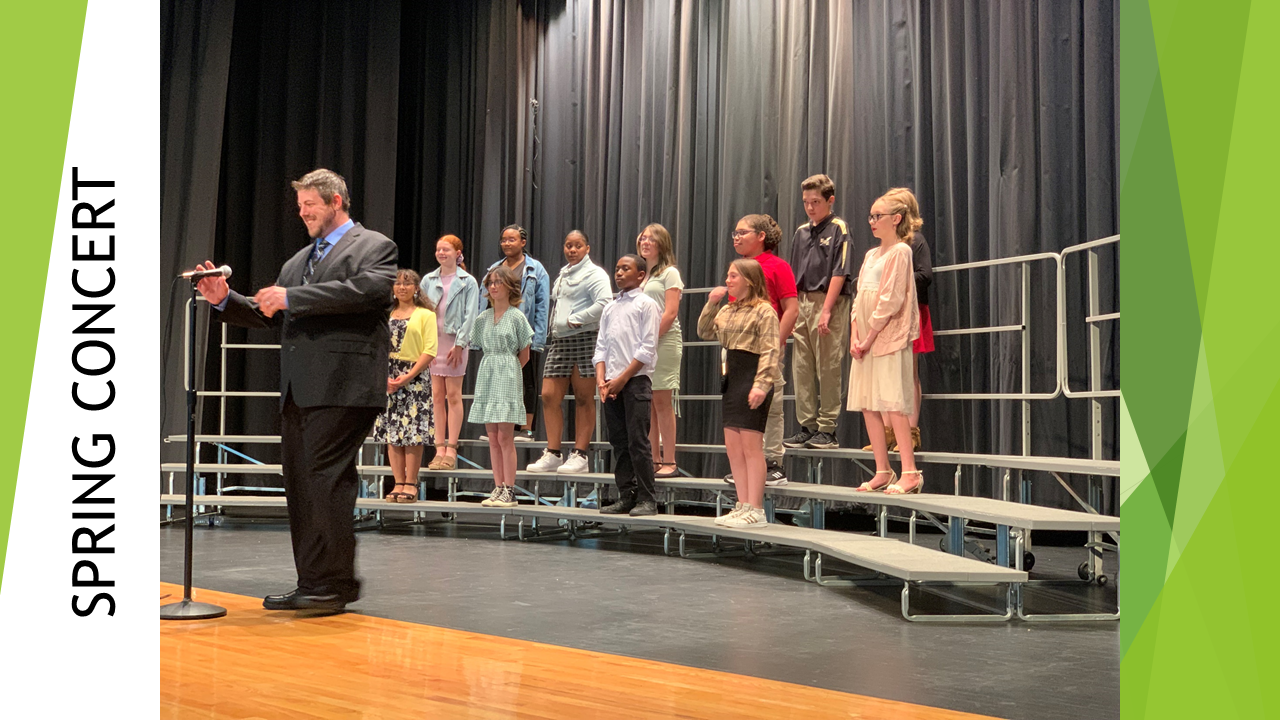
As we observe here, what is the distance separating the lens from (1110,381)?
16.4 ft

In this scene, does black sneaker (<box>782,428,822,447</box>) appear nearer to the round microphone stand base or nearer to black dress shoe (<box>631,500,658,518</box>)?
black dress shoe (<box>631,500,658,518</box>)

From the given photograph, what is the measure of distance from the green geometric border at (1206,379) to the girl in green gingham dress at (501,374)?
318 centimetres

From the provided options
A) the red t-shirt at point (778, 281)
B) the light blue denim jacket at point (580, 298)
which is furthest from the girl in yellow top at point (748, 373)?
the light blue denim jacket at point (580, 298)

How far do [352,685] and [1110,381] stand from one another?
3.76 metres

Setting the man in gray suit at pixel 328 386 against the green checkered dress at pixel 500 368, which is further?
the green checkered dress at pixel 500 368

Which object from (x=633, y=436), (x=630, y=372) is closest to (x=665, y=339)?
(x=630, y=372)

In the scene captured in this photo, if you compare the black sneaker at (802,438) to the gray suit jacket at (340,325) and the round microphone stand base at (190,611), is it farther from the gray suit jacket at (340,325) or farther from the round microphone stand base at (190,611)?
the round microphone stand base at (190,611)

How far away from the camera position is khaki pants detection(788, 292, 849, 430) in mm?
5547

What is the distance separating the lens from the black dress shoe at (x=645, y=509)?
5.55m

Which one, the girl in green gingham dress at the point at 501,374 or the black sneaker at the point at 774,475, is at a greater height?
the girl in green gingham dress at the point at 501,374

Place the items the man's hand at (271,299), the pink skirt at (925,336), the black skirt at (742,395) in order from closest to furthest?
the man's hand at (271,299), the black skirt at (742,395), the pink skirt at (925,336)

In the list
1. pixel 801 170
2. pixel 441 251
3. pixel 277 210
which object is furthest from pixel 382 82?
pixel 801 170

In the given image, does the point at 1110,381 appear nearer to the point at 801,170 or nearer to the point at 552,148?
the point at 801,170

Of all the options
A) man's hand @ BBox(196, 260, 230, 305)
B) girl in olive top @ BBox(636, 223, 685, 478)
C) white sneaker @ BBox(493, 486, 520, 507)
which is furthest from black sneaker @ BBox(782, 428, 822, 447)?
man's hand @ BBox(196, 260, 230, 305)
